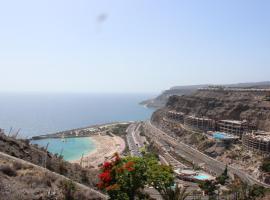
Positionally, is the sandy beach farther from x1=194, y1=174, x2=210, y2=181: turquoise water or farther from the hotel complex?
x1=194, y1=174, x2=210, y2=181: turquoise water

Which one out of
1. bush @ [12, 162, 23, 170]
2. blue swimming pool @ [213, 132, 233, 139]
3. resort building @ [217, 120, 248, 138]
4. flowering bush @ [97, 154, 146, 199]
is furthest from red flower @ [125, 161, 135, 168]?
resort building @ [217, 120, 248, 138]

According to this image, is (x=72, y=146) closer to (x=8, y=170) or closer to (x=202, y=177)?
(x=202, y=177)

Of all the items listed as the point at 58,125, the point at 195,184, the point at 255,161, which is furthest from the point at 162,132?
the point at 58,125

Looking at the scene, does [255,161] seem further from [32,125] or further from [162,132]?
[32,125]

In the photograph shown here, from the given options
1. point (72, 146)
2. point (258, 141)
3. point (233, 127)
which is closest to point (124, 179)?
point (258, 141)

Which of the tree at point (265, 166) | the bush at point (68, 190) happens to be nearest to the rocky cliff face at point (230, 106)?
the tree at point (265, 166)

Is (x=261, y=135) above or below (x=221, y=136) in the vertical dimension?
above
